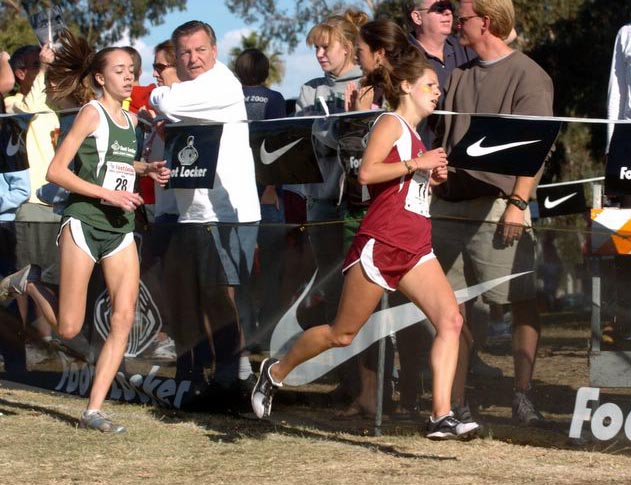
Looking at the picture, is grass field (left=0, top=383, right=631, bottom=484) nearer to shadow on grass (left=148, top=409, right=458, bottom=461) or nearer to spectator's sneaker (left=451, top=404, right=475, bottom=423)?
shadow on grass (left=148, top=409, right=458, bottom=461)

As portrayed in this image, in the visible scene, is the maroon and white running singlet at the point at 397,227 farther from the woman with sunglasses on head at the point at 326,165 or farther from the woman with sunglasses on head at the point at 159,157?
the woman with sunglasses on head at the point at 159,157

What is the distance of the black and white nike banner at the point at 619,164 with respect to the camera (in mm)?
5953

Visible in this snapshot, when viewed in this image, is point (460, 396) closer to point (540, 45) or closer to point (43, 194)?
point (43, 194)

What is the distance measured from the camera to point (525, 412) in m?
6.23

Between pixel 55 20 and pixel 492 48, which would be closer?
pixel 492 48

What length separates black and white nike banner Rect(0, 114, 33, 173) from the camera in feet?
27.3

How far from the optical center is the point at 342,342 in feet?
19.9

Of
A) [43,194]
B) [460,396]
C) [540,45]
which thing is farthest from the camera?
[540,45]

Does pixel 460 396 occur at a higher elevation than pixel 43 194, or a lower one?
lower

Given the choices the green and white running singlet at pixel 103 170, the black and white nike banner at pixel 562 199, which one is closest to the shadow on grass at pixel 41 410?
the green and white running singlet at pixel 103 170

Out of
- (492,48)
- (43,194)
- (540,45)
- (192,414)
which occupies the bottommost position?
(192,414)

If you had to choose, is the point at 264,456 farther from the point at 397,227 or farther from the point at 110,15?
the point at 110,15

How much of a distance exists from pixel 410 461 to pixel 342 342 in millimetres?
694

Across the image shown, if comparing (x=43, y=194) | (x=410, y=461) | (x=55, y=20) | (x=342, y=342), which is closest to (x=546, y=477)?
(x=410, y=461)
